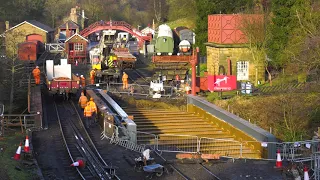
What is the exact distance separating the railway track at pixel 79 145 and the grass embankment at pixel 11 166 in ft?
4.24

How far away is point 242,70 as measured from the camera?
1526 inches

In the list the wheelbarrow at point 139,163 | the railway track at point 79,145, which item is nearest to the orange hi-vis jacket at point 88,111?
the railway track at point 79,145

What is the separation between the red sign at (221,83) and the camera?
30719 mm

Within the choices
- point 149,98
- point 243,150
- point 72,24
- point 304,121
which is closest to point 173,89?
point 149,98

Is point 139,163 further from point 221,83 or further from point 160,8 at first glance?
point 160,8

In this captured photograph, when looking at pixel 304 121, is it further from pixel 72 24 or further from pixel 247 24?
pixel 72 24

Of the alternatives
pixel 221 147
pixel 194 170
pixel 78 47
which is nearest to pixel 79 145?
pixel 194 170

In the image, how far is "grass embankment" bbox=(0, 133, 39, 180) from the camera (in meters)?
16.3

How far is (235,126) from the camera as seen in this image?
24.8 metres

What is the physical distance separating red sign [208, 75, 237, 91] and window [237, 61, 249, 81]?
798cm

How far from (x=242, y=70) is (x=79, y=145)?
19.7m

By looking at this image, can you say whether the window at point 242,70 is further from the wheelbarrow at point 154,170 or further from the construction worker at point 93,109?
the wheelbarrow at point 154,170

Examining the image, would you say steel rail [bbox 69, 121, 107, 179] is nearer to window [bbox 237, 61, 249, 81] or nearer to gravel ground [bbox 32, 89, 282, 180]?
gravel ground [bbox 32, 89, 282, 180]

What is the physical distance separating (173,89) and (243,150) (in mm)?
14805
